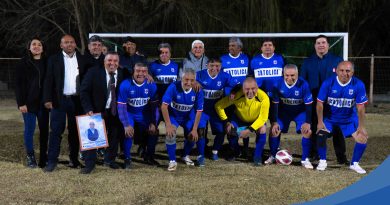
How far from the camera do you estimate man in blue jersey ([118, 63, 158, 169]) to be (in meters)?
6.78

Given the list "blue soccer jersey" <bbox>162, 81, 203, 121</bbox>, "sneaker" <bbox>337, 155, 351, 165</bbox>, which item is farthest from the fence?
"blue soccer jersey" <bbox>162, 81, 203, 121</bbox>

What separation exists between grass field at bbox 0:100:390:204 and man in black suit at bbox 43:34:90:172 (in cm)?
47

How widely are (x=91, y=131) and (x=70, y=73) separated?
79cm

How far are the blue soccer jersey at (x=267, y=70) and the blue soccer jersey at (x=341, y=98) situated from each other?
0.92 m

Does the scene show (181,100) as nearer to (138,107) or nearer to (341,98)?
(138,107)

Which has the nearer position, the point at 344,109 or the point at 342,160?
the point at 344,109

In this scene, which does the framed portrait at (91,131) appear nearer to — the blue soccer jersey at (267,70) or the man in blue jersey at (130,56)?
the man in blue jersey at (130,56)

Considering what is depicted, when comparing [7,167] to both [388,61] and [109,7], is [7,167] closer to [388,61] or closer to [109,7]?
[109,7]

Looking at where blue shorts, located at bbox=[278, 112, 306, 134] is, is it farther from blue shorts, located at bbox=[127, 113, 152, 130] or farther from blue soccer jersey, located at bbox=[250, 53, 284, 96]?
blue shorts, located at bbox=[127, 113, 152, 130]

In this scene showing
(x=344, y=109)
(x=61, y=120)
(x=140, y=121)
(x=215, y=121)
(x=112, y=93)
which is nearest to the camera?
(x=61, y=120)

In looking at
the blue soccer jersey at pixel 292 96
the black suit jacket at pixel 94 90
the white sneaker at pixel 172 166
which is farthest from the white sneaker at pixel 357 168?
the black suit jacket at pixel 94 90

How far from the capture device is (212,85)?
7.33 metres

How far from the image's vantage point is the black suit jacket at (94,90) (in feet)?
21.1

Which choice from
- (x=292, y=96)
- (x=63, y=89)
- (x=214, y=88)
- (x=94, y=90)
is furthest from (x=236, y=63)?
(x=63, y=89)
